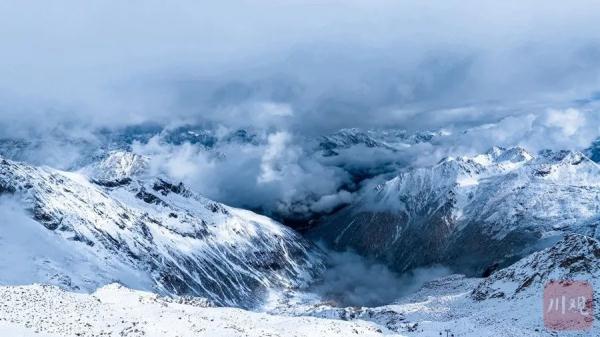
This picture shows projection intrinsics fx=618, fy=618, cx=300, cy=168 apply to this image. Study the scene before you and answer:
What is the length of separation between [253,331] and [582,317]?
214ft

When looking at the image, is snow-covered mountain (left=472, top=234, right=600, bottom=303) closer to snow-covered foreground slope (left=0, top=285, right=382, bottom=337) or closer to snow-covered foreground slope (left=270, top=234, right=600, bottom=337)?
snow-covered foreground slope (left=270, top=234, right=600, bottom=337)

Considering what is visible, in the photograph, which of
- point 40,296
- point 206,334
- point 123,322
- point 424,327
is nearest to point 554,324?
point 424,327

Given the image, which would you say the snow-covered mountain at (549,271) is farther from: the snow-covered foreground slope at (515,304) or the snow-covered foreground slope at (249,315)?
the snow-covered foreground slope at (249,315)

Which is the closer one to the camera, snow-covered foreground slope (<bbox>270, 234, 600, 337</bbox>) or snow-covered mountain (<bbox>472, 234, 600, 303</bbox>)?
snow-covered foreground slope (<bbox>270, 234, 600, 337</bbox>)

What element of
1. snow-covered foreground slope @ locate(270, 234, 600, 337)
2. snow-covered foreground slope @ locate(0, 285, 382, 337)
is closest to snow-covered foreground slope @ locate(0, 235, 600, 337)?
snow-covered foreground slope @ locate(0, 285, 382, 337)

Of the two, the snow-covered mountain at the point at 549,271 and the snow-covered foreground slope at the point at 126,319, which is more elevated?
the snow-covered foreground slope at the point at 126,319

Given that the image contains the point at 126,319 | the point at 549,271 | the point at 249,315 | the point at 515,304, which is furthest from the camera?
the point at 549,271

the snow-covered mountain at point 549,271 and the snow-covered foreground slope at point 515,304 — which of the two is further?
the snow-covered mountain at point 549,271

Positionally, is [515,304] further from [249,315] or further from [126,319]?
[126,319]

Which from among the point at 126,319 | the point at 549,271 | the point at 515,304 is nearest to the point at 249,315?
the point at 126,319

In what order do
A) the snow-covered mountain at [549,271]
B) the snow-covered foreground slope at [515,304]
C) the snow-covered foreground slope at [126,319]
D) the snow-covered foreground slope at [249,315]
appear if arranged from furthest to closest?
the snow-covered mountain at [549,271]
the snow-covered foreground slope at [515,304]
the snow-covered foreground slope at [249,315]
the snow-covered foreground slope at [126,319]

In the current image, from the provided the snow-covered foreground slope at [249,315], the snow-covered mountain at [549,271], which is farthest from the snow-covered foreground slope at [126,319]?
the snow-covered mountain at [549,271]

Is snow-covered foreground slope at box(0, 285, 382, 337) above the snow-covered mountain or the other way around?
above

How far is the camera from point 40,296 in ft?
279
